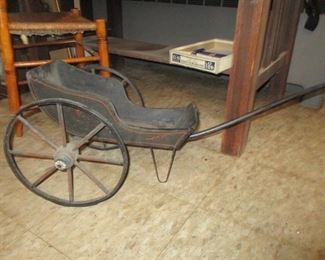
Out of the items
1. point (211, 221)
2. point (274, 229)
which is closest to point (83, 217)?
point (211, 221)

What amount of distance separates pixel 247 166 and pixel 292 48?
933mm

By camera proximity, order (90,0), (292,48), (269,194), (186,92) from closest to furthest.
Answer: (269,194) → (292,48) → (186,92) → (90,0)

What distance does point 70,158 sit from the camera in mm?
1106

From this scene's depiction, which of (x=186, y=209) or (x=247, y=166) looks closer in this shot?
(x=186, y=209)

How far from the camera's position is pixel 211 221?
1119mm

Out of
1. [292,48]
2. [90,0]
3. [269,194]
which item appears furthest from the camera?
[90,0]

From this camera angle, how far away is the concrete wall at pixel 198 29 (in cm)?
195

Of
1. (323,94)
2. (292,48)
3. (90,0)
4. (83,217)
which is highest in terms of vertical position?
(90,0)

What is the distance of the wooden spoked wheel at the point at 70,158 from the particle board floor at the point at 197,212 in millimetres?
64

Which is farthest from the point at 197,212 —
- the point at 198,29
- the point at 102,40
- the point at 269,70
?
the point at 198,29

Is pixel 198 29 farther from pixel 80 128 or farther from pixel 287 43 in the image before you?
pixel 80 128

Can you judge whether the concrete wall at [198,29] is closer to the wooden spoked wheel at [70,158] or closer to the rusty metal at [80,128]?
the rusty metal at [80,128]

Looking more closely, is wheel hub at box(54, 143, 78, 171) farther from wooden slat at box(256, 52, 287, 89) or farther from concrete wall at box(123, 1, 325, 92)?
concrete wall at box(123, 1, 325, 92)

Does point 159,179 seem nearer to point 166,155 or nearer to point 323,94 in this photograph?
point 166,155
